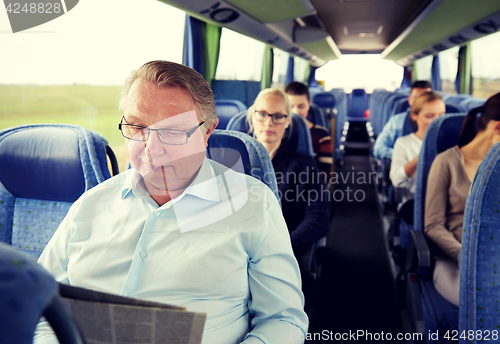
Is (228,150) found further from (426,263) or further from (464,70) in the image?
(464,70)

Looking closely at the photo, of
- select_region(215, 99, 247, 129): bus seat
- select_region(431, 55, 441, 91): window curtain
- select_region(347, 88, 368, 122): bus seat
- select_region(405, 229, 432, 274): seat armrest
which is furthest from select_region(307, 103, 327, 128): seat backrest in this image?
select_region(347, 88, 368, 122): bus seat

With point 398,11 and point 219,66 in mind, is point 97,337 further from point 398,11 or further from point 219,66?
point 398,11

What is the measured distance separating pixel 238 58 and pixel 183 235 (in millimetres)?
4906

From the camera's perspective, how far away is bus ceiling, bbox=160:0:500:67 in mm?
4074

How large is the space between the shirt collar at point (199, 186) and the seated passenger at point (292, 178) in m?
0.80

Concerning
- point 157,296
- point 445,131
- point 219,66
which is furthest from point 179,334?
point 219,66

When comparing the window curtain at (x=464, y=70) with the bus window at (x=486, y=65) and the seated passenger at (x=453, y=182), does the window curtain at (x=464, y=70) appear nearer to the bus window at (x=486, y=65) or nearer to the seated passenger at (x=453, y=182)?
the bus window at (x=486, y=65)

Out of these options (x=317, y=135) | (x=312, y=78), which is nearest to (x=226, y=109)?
(x=317, y=135)

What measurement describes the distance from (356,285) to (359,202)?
2251 mm

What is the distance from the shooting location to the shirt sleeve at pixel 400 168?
8.98 ft

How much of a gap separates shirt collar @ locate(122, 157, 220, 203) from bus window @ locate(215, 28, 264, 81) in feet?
12.7

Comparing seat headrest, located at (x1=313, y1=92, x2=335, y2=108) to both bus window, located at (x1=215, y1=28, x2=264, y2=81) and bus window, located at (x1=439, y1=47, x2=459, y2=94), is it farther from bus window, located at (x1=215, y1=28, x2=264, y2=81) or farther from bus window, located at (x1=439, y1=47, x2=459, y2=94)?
bus window, located at (x1=439, y1=47, x2=459, y2=94)

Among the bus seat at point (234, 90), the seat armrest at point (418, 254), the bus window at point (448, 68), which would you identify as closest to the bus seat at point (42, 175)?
the seat armrest at point (418, 254)

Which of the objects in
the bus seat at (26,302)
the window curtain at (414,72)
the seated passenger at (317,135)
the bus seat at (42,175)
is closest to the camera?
the bus seat at (26,302)
